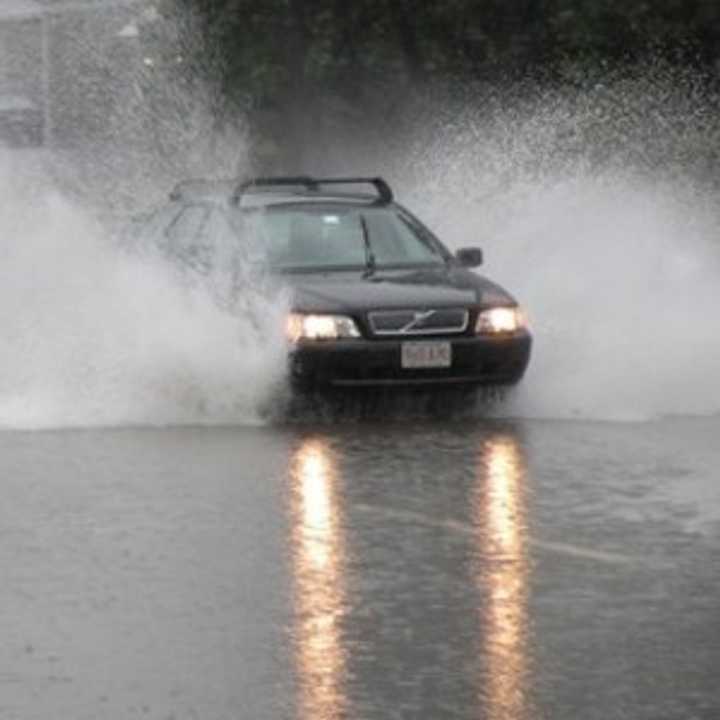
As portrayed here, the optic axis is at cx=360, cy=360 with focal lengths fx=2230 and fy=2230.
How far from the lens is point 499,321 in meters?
13.4

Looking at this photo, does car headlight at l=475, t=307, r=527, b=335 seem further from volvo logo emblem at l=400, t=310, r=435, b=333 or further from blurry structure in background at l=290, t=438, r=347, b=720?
blurry structure in background at l=290, t=438, r=347, b=720

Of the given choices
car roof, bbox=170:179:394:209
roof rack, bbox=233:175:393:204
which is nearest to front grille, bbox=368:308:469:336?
car roof, bbox=170:179:394:209

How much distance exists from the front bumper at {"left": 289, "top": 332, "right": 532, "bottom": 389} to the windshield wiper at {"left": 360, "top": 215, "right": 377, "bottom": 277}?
3.21 ft

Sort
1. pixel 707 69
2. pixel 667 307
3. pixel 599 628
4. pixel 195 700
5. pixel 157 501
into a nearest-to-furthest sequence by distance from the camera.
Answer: pixel 195 700 → pixel 599 628 → pixel 157 501 → pixel 667 307 → pixel 707 69

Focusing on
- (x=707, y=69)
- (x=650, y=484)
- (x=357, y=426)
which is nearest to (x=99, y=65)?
(x=707, y=69)

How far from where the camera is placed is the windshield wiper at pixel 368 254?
46.1 feet

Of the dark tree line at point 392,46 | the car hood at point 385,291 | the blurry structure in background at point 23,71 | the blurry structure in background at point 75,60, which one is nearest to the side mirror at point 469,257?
the car hood at point 385,291

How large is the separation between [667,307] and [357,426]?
153 inches

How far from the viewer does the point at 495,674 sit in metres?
6.79

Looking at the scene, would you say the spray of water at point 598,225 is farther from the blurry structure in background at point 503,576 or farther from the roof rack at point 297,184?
the blurry structure in background at point 503,576

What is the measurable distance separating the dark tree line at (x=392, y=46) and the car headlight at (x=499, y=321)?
12790 millimetres

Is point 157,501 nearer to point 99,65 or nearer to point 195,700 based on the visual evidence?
point 195,700

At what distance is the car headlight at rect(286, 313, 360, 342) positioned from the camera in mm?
13004

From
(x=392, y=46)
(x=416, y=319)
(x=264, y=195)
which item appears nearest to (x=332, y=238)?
(x=264, y=195)
